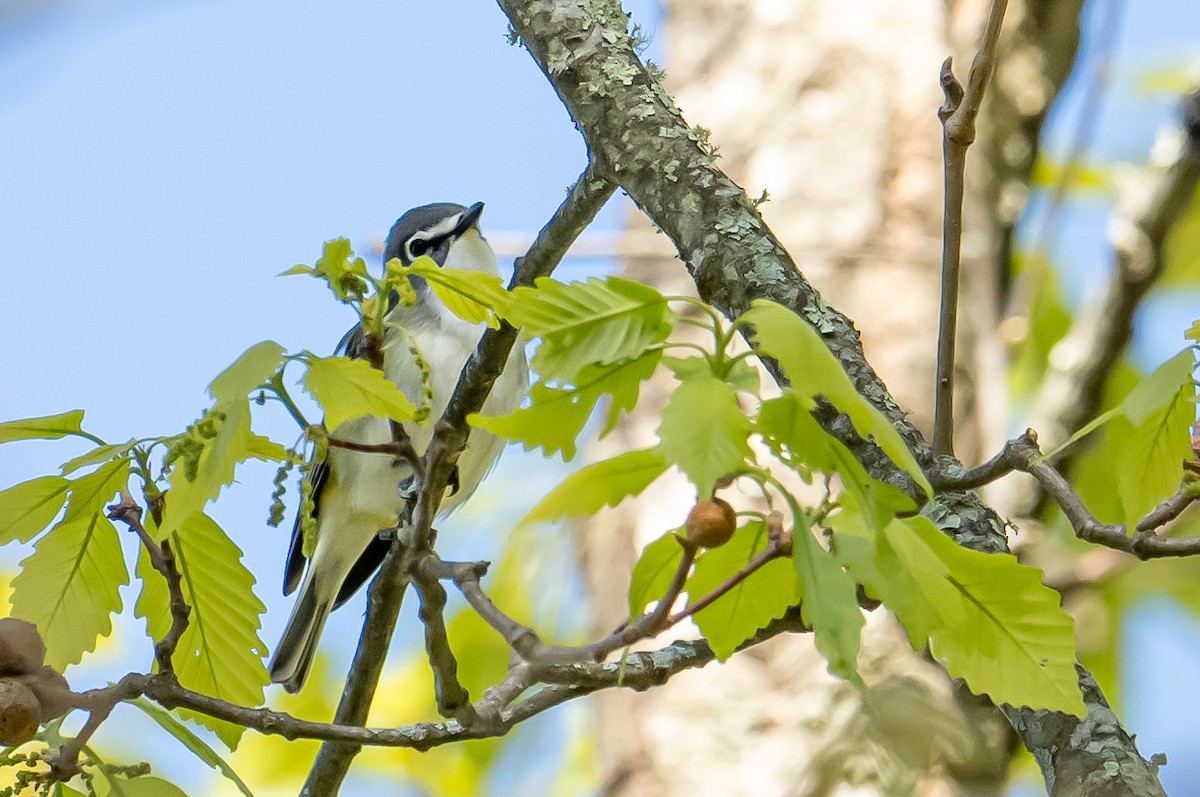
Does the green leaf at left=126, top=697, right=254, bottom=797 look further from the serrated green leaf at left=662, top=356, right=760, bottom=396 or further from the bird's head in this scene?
the bird's head

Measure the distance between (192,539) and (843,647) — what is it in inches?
36.2

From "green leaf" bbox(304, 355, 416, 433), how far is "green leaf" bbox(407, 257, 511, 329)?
0.13 metres

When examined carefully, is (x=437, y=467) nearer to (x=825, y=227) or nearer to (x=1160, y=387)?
(x=1160, y=387)

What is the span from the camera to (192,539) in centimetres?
176

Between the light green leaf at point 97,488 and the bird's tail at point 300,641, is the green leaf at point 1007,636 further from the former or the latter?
the bird's tail at point 300,641

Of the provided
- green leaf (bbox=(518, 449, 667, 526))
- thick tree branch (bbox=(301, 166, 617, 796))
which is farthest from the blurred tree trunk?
green leaf (bbox=(518, 449, 667, 526))

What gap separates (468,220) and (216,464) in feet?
10.0

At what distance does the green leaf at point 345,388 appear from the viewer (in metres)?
1.55

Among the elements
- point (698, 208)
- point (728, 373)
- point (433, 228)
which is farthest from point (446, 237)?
point (728, 373)

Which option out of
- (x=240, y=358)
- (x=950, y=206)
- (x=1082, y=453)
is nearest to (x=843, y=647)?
(x=240, y=358)

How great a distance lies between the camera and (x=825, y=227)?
4965 mm


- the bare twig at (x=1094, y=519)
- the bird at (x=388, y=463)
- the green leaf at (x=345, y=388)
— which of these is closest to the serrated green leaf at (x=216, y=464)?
the green leaf at (x=345, y=388)

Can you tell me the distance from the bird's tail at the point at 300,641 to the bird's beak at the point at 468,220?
48.9 inches

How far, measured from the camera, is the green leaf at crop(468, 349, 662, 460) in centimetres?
143
